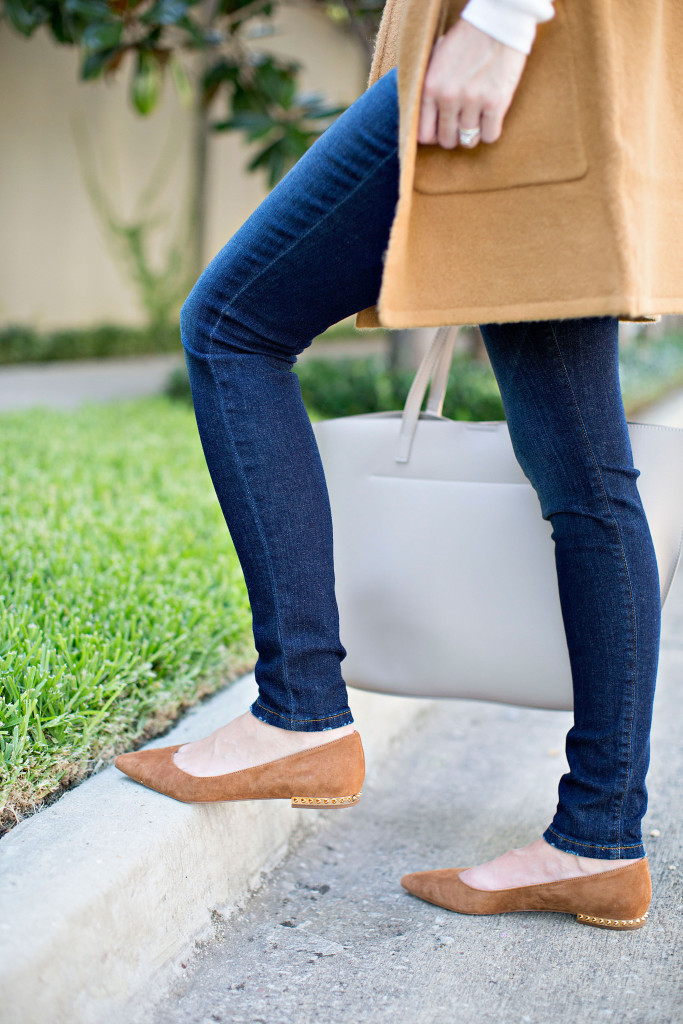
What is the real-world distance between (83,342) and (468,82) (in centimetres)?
801

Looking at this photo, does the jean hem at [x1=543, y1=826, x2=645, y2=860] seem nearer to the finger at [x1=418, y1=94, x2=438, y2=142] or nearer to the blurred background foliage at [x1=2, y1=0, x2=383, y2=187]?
the finger at [x1=418, y1=94, x2=438, y2=142]

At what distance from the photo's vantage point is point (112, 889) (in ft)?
3.33

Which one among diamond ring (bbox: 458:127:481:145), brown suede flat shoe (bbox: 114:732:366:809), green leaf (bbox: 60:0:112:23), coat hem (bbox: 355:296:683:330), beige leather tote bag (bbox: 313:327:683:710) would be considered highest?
green leaf (bbox: 60:0:112:23)

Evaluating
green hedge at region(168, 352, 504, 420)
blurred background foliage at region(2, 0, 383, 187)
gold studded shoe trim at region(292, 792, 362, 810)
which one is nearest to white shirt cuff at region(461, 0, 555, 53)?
gold studded shoe trim at region(292, 792, 362, 810)

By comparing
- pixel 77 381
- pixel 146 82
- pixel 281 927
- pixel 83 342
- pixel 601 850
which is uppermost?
pixel 146 82

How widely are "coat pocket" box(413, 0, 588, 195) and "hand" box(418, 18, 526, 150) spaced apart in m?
0.02

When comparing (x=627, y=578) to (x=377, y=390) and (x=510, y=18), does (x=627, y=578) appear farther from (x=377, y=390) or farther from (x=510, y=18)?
(x=377, y=390)

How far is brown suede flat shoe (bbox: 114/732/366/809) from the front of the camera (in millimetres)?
1146

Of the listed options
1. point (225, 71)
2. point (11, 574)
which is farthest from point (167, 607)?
point (225, 71)

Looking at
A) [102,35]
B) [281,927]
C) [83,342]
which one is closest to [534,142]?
[281,927]

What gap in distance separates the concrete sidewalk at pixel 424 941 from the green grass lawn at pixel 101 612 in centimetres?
35

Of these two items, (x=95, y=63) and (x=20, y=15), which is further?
(x=95, y=63)

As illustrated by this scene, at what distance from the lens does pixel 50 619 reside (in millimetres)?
1560

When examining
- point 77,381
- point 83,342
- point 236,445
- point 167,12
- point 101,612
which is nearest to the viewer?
point 236,445
